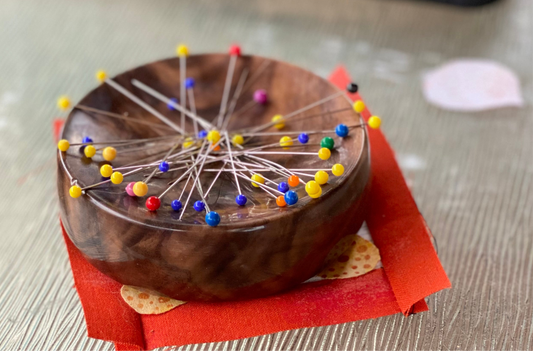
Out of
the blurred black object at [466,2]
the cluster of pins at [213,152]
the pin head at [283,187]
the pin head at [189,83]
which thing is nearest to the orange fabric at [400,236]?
the cluster of pins at [213,152]

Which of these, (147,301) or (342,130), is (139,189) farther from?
(342,130)

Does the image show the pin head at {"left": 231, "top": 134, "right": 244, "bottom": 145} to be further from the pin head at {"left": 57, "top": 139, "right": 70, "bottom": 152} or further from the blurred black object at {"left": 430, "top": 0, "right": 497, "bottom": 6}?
the blurred black object at {"left": 430, "top": 0, "right": 497, "bottom": 6}

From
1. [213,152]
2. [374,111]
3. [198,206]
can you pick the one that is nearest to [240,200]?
[198,206]

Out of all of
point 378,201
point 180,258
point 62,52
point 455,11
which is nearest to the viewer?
point 180,258

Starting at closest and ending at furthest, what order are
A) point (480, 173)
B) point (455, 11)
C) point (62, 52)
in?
point (480, 173)
point (62, 52)
point (455, 11)

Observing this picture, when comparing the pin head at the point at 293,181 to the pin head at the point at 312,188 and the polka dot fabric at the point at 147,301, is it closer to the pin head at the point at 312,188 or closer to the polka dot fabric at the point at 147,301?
the pin head at the point at 312,188

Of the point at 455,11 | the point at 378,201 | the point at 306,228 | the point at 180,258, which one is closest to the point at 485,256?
the point at 378,201

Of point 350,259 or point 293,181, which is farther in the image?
point 350,259

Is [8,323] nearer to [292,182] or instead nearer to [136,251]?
[136,251]
